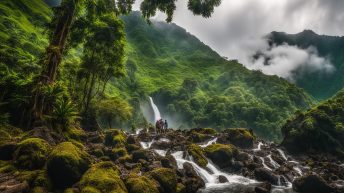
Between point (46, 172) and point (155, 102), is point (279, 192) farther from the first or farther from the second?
point (155, 102)

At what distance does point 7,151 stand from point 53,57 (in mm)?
9299

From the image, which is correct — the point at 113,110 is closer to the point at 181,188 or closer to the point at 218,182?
the point at 218,182

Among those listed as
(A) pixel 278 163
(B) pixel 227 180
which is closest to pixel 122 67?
(B) pixel 227 180

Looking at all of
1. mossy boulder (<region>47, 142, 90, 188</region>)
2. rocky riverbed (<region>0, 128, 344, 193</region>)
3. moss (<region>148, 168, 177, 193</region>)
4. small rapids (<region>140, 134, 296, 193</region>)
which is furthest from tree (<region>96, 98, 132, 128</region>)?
mossy boulder (<region>47, 142, 90, 188</region>)

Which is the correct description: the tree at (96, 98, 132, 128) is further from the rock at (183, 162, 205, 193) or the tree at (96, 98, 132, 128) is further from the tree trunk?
the rock at (183, 162, 205, 193)

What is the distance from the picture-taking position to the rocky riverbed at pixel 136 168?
1487cm

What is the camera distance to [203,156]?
32.8 m

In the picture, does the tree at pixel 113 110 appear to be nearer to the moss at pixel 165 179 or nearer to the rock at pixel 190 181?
the rock at pixel 190 181

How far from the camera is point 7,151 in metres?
17.1

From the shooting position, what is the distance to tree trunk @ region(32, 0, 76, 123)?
900 inches

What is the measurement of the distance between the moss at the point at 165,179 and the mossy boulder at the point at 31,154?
6386 millimetres

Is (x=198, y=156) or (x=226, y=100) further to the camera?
(x=226, y=100)

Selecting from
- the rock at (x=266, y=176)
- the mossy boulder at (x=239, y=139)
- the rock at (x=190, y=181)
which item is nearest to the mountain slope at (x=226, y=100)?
the mossy boulder at (x=239, y=139)

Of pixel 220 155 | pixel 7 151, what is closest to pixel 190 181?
pixel 7 151
